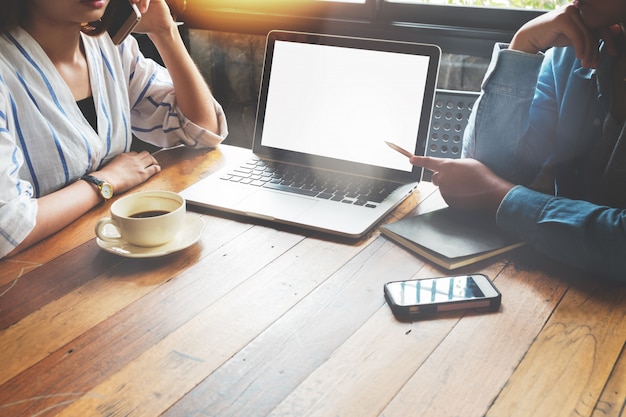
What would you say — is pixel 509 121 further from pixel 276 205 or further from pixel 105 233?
pixel 105 233

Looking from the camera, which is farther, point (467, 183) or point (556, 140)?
point (556, 140)

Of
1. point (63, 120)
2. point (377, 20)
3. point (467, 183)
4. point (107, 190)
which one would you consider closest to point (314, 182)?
point (467, 183)

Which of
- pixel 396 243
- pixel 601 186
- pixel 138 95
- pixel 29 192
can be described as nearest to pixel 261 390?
pixel 396 243

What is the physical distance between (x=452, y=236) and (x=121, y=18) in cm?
91

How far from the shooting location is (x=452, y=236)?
98 cm

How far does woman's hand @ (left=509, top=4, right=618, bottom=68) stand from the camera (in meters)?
1.06

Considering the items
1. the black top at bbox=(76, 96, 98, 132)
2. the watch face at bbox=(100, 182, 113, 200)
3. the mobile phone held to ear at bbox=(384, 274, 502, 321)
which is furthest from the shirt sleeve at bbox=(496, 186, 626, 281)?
the black top at bbox=(76, 96, 98, 132)

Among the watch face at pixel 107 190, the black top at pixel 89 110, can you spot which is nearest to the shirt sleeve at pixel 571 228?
the watch face at pixel 107 190

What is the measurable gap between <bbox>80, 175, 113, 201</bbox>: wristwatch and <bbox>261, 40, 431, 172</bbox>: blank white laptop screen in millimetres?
350

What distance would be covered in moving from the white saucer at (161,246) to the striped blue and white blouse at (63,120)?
0.15 m

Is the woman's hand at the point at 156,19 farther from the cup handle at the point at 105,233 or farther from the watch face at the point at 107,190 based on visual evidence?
the cup handle at the point at 105,233

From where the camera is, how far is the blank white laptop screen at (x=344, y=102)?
1.19 m

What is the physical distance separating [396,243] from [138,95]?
0.83m

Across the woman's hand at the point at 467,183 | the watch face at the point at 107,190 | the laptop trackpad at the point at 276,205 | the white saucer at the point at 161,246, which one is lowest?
the watch face at the point at 107,190
